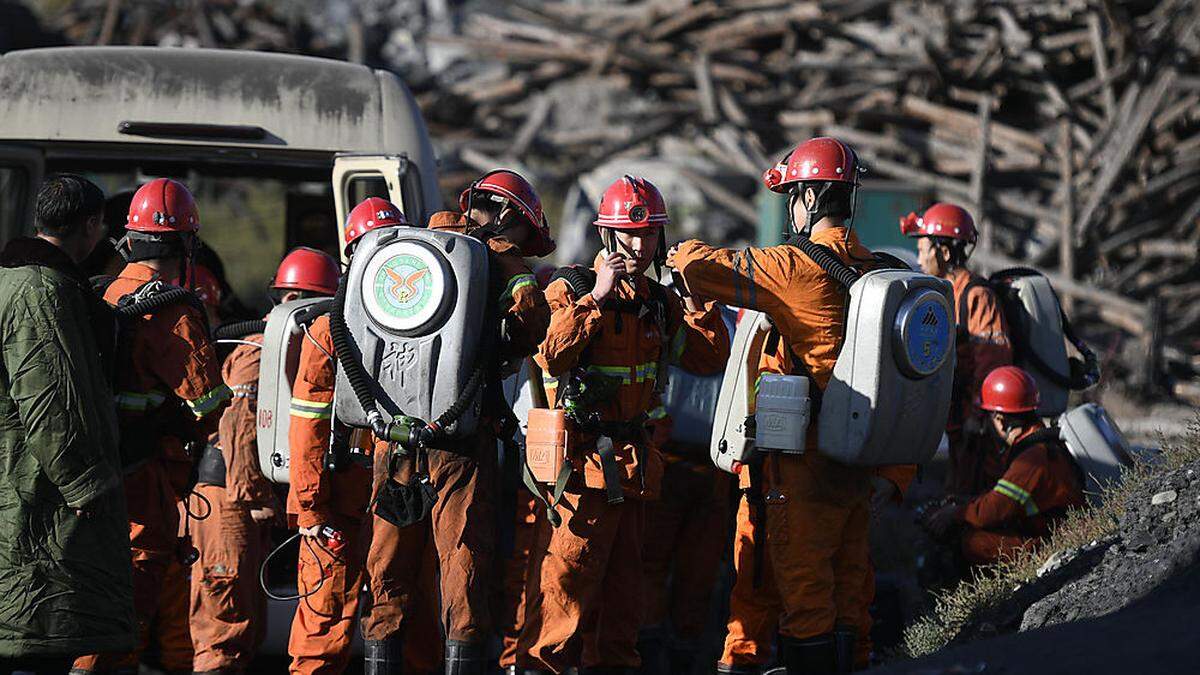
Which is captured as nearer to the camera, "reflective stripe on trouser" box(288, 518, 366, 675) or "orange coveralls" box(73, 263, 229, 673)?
"orange coveralls" box(73, 263, 229, 673)

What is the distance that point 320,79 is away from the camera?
7.78 metres

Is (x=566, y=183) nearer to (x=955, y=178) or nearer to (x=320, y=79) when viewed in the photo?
(x=955, y=178)

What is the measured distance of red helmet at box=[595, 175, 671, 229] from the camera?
18.6 feet

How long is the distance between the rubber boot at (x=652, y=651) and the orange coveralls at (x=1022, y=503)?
5.15 ft

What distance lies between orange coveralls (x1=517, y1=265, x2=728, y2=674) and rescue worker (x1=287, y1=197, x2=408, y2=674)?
2.65 ft

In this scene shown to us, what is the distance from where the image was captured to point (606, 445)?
5.57 meters

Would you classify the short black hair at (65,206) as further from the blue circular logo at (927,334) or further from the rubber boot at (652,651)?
the rubber boot at (652,651)

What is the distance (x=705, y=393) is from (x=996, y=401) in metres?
1.45

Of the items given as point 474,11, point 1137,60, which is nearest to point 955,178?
point 1137,60

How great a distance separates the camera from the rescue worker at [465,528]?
18.1 feet

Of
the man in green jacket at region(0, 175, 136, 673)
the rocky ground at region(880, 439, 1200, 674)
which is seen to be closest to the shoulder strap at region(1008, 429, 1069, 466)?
the rocky ground at region(880, 439, 1200, 674)

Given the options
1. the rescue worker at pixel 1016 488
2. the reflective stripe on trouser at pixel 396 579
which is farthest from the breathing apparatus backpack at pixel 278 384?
the rescue worker at pixel 1016 488

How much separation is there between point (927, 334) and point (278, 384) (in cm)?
269

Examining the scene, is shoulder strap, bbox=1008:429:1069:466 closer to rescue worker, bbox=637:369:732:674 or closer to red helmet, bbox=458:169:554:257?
rescue worker, bbox=637:369:732:674
